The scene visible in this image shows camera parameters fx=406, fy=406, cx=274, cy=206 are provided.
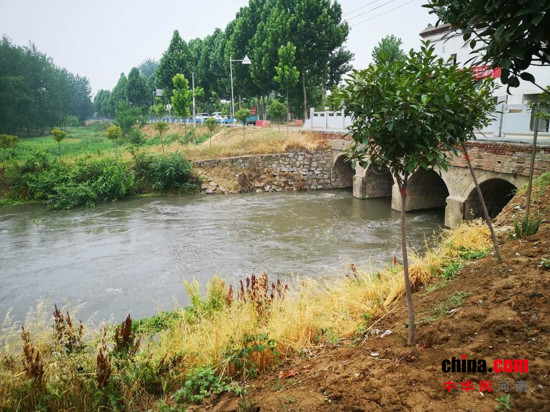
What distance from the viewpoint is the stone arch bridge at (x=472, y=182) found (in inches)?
453

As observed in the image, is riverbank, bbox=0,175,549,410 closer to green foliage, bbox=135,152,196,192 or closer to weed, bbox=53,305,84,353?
weed, bbox=53,305,84,353

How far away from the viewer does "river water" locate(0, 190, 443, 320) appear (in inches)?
392

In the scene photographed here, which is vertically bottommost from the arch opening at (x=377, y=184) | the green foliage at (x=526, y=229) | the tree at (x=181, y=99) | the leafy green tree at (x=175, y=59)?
the arch opening at (x=377, y=184)

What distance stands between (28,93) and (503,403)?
59488 mm

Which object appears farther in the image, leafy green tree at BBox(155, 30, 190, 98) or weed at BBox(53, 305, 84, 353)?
leafy green tree at BBox(155, 30, 190, 98)

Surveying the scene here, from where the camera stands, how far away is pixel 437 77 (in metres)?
4.13

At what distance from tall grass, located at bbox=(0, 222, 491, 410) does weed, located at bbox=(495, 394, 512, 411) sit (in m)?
2.16

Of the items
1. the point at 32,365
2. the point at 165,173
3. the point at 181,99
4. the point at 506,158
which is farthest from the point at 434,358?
the point at 181,99

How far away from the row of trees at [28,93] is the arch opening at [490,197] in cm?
4668

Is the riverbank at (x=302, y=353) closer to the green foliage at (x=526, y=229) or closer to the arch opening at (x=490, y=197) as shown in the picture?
the green foliage at (x=526, y=229)

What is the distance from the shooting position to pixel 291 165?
2447 cm

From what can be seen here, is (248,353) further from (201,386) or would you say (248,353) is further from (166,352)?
(166,352)

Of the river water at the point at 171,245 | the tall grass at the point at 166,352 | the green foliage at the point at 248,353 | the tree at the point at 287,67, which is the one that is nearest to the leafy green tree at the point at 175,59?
the tree at the point at 287,67

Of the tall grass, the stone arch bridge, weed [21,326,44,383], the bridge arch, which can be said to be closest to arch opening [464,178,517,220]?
the stone arch bridge
